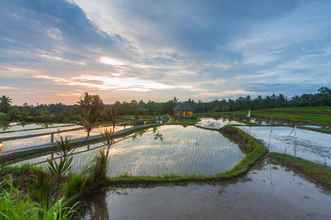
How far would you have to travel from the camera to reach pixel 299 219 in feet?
16.0

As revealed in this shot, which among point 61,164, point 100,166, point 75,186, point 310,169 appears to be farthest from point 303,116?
point 61,164

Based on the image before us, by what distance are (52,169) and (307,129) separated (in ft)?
82.6

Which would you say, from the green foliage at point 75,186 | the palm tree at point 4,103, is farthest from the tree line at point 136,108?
the green foliage at point 75,186

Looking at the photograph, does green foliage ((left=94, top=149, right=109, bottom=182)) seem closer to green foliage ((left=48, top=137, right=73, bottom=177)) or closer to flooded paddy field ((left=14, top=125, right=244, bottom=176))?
flooded paddy field ((left=14, top=125, right=244, bottom=176))

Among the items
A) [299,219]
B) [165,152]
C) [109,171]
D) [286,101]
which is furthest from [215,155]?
[286,101]

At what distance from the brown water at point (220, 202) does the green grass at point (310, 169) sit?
46cm

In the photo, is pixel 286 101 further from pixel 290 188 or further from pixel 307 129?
pixel 290 188

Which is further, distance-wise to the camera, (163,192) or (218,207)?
(163,192)

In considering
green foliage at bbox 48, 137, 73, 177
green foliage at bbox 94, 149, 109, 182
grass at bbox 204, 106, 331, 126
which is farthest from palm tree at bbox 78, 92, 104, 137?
A: grass at bbox 204, 106, 331, 126

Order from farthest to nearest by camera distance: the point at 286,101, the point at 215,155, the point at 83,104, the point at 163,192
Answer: the point at 286,101
the point at 83,104
the point at 215,155
the point at 163,192

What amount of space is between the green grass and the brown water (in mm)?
460

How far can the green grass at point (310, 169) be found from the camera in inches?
286

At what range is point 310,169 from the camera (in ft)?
27.6

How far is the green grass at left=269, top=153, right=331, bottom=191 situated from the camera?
726cm
